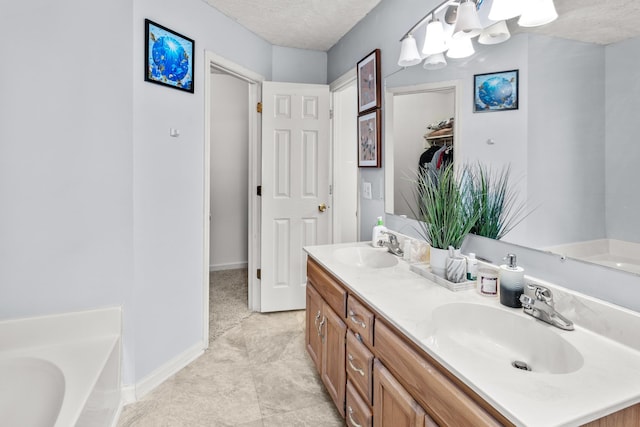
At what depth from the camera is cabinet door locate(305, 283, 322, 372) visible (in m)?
1.85

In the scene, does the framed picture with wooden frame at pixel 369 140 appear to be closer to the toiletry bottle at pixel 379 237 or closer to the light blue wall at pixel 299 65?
the toiletry bottle at pixel 379 237

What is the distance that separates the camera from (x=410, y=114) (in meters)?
1.92

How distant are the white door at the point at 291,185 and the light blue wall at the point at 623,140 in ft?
7.25

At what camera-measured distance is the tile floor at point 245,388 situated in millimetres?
1728

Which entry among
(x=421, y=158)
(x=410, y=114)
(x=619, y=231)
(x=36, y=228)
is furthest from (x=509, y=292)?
(x=36, y=228)

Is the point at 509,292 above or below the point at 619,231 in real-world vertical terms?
below

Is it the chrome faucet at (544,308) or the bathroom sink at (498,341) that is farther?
the chrome faucet at (544,308)

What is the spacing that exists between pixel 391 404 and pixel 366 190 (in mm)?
1631

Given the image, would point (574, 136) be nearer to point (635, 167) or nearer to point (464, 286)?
point (635, 167)

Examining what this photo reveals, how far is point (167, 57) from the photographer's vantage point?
1.97m

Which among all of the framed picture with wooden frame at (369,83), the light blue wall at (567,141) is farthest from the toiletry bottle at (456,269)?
the framed picture with wooden frame at (369,83)

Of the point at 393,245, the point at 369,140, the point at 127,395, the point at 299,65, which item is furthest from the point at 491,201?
the point at 299,65

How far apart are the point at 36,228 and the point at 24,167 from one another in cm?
27

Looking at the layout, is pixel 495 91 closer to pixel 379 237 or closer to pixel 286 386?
pixel 379 237
